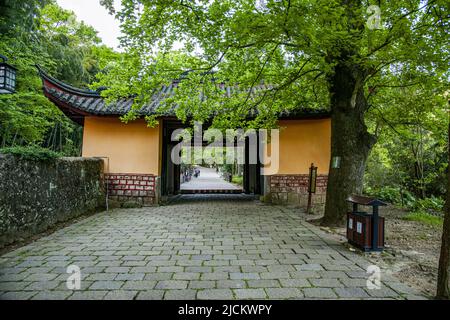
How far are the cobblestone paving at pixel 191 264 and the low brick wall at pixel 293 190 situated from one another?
10.8 ft

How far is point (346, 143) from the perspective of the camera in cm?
592

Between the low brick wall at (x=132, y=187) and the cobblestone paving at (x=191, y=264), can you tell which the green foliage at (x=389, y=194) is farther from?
the low brick wall at (x=132, y=187)

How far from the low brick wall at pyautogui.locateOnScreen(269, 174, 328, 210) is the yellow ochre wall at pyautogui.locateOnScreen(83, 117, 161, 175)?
4016 millimetres

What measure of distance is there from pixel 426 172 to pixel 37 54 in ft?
54.7

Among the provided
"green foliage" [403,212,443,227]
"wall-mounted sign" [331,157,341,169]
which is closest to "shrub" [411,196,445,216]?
"green foliage" [403,212,443,227]

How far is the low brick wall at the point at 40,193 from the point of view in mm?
4375

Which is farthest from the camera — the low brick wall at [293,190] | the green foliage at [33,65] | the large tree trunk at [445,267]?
the green foliage at [33,65]

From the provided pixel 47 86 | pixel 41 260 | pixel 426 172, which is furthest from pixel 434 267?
pixel 47 86

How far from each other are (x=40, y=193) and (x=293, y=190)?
7.20m

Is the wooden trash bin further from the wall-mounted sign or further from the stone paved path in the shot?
the stone paved path

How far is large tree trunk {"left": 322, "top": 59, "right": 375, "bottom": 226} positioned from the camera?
5.86 metres

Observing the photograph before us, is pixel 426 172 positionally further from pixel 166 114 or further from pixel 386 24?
pixel 166 114

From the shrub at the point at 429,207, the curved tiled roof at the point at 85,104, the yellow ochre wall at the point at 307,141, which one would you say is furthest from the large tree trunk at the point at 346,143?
the shrub at the point at 429,207

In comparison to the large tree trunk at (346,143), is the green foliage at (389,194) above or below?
below
